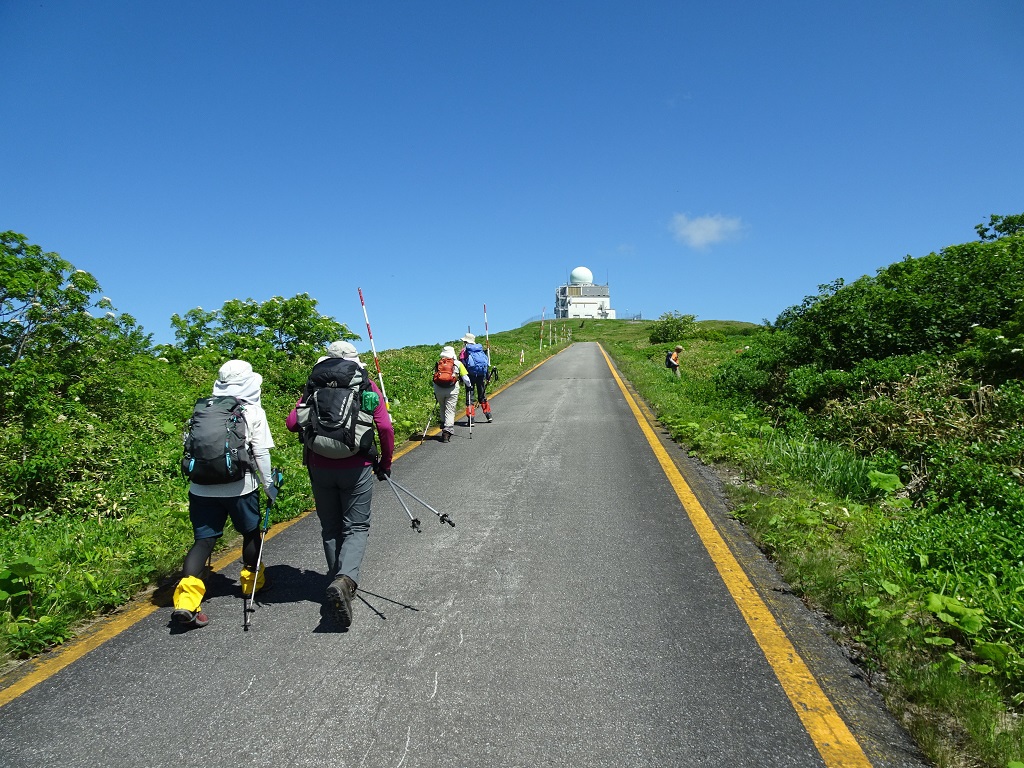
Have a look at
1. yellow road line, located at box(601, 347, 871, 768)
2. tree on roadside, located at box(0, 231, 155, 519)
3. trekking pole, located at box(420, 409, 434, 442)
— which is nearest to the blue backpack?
trekking pole, located at box(420, 409, 434, 442)

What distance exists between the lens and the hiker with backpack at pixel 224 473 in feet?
11.6

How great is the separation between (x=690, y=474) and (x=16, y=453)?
733 cm

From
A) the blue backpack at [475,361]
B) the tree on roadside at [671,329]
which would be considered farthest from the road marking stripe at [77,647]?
the tree on roadside at [671,329]

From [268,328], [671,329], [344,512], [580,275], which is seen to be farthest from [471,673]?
[580,275]

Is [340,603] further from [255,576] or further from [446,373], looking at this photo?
[446,373]

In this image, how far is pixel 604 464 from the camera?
7602 millimetres

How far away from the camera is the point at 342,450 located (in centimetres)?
351

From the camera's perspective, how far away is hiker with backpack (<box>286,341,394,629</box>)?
11.5 feet

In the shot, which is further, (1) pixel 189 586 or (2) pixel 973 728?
(1) pixel 189 586

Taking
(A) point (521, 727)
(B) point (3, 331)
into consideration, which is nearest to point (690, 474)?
(A) point (521, 727)

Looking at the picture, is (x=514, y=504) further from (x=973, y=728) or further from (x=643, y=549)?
(x=973, y=728)

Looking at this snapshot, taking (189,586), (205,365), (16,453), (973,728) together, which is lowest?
(973,728)

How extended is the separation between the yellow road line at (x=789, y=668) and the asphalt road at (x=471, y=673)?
37mm

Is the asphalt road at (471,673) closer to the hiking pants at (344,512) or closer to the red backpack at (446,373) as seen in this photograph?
the hiking pants at (344,512)
